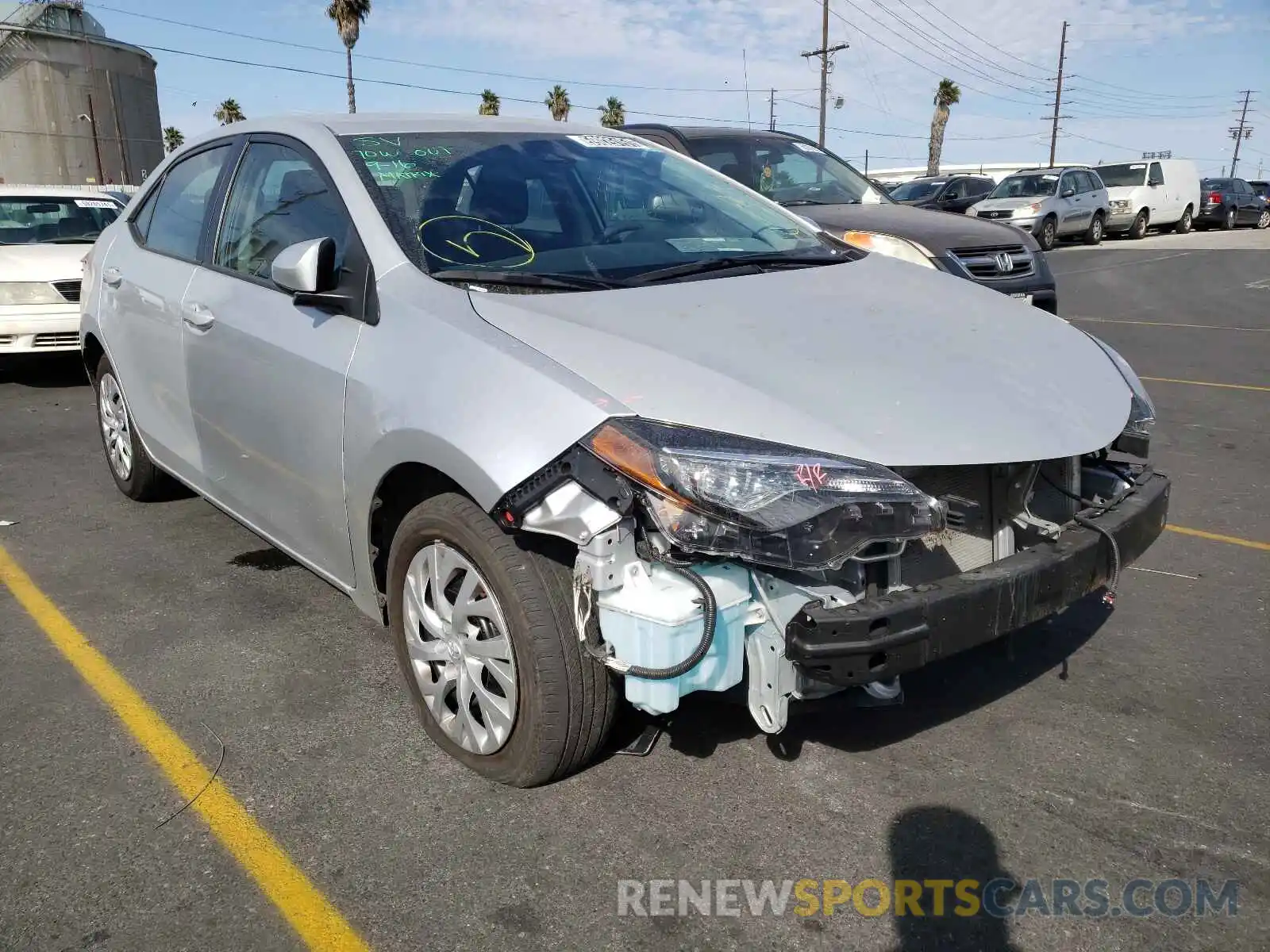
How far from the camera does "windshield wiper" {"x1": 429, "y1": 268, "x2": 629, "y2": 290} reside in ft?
9.63

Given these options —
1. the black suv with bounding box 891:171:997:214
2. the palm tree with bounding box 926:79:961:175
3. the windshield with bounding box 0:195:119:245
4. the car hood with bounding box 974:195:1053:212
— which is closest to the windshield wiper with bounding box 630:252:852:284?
the windshield with bounding box 0:195:119:245

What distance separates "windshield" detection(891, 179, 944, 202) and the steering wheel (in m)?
22.6

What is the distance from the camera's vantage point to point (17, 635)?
12.7 feet

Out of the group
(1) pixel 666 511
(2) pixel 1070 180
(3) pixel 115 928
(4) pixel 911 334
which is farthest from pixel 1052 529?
(2) pixel 1070 180

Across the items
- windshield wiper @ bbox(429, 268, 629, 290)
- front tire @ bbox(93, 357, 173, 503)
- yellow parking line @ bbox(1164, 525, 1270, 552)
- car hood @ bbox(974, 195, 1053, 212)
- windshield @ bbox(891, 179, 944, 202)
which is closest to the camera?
windshield wiper @ bbox(429, 268, 629, 290)

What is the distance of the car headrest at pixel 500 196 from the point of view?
330cm

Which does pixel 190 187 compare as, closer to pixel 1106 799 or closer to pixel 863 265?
pixel 863 265

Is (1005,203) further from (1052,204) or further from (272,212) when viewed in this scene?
(272,212)

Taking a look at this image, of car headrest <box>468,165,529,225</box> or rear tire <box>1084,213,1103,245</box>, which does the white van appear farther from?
car headrest <box>468,165,529,225</box>

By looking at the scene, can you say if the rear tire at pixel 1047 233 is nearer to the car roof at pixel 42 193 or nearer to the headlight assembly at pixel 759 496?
the car roof at pixel 42 193

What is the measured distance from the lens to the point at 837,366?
104 inches

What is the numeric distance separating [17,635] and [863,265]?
3.39 meters

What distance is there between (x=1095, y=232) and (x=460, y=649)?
83.8 ft

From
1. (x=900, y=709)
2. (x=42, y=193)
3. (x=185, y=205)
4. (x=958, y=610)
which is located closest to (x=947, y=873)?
(x=958, y=610)
